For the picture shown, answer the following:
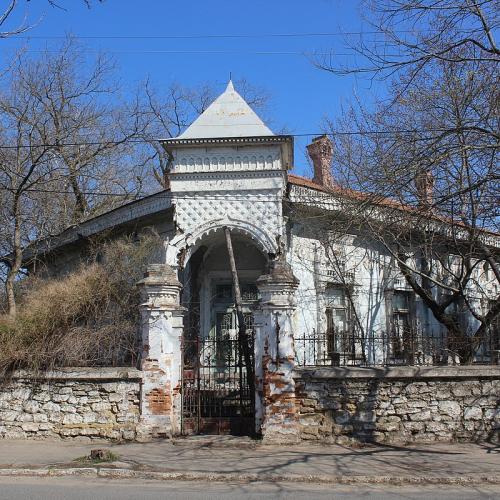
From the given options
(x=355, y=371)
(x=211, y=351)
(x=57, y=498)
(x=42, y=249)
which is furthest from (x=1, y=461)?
(x=42, y=249)

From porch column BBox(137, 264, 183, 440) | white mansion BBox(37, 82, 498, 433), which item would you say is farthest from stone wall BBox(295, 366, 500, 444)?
porch column BBox(137, 264, 183, 440)

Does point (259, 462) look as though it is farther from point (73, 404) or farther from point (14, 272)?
point (14, 272)

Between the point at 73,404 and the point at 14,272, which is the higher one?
the point at 14,272

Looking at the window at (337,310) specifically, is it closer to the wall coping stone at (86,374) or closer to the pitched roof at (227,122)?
the pitched roof at (227,122)

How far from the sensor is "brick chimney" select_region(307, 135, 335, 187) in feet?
59.4

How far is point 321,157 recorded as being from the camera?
1900 centimetres

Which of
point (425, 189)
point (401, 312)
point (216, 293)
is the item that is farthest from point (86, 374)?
point (401, 312)

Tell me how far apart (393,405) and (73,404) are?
5.72 meters

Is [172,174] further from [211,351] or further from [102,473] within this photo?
[102,473]

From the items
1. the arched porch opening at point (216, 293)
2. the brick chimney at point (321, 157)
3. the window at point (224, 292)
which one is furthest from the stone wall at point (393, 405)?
the brick chimney at point (321, 157)

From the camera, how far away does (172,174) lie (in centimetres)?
1473

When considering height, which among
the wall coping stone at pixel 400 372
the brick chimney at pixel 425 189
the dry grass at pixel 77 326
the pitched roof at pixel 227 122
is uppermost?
the pitched roof at pixel 227 122

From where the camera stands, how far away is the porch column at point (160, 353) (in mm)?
10648

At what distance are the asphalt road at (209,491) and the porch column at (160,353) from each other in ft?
8.12
